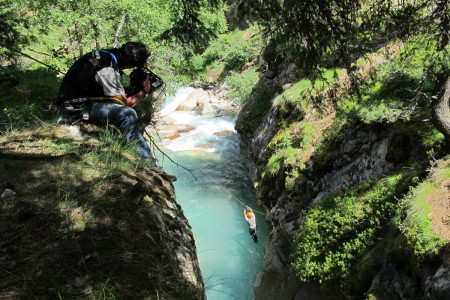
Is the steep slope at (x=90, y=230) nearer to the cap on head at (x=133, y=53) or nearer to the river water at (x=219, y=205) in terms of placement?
the cap on head at (x=133, y=53)

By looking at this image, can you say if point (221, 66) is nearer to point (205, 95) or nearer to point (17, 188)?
point (205, 95)

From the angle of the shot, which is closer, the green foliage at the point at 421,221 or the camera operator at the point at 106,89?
the camera operator at the point at 106,89

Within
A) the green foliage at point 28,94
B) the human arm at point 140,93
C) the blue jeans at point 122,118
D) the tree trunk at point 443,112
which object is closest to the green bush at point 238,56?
the green foliage at point 28,94

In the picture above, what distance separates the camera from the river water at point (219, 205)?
12.3 meters

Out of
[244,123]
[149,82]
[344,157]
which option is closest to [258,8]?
[149,82]

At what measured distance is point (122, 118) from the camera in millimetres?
4133

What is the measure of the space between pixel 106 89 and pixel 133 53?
499mm

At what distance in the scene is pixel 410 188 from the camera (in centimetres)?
577

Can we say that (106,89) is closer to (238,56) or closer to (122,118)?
(122,118)

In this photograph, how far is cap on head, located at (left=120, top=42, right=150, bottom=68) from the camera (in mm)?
4125

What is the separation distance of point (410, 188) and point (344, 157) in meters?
2.41

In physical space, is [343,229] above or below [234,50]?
below

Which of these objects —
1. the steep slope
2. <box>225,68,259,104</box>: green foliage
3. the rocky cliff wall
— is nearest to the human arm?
the steep slope

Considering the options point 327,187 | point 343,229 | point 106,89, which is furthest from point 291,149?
point 106,89
